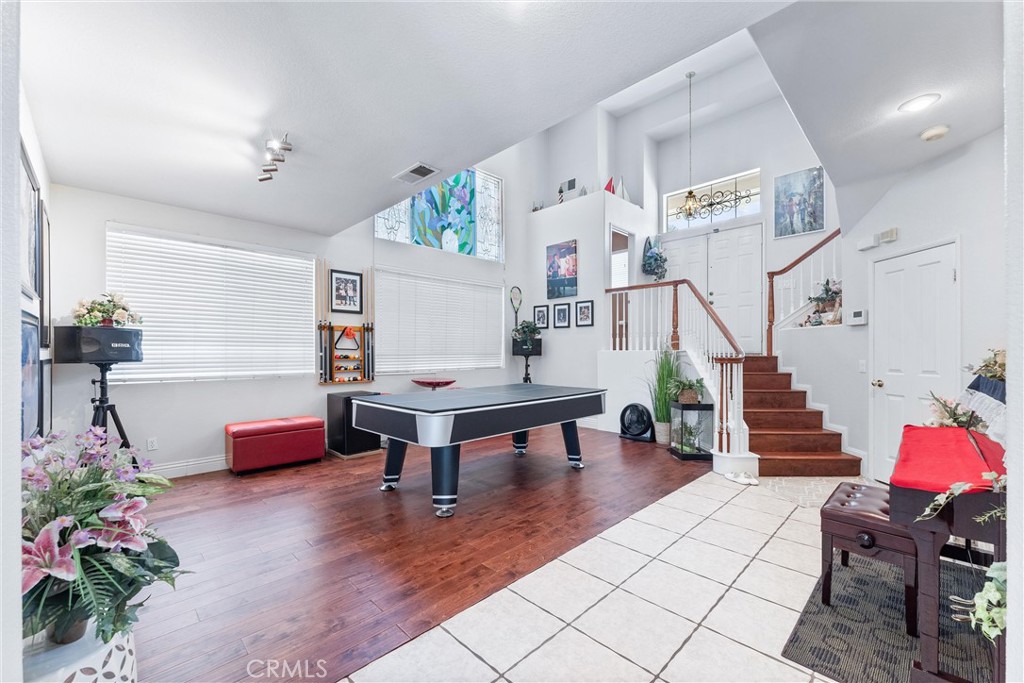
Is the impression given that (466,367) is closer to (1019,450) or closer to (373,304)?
(373,304)

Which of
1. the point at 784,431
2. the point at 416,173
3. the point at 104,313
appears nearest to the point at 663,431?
the point at 784,431

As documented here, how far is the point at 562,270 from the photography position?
7438mm

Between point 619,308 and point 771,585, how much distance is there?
15.9 ft

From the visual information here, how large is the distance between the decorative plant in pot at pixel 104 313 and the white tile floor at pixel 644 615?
12.1 ft

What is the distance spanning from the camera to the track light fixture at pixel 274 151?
287 cm

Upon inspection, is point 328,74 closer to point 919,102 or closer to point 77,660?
point 77,660

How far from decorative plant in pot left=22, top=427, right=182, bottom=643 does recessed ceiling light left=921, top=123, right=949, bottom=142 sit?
480 cm

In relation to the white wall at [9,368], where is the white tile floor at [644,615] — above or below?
below

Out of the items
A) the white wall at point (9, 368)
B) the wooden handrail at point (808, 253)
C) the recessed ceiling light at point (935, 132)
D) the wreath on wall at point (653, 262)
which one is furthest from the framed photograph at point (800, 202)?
the white wall at point (9, 368)

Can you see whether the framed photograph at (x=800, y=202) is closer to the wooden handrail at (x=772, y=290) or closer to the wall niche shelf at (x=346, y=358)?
the wooden handrail at (x=772, y=290)

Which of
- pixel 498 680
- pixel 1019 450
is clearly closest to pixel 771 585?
pixel 498 680

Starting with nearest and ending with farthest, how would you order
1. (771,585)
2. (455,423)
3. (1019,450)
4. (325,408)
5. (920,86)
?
(1019,450)
(771,585)
(920,86)
(455,423)
(325,408)

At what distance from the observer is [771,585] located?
2291 millimetres

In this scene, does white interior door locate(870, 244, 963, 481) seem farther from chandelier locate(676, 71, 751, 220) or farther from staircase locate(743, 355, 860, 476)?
chandelier locate(676, 71, 751, 220)
